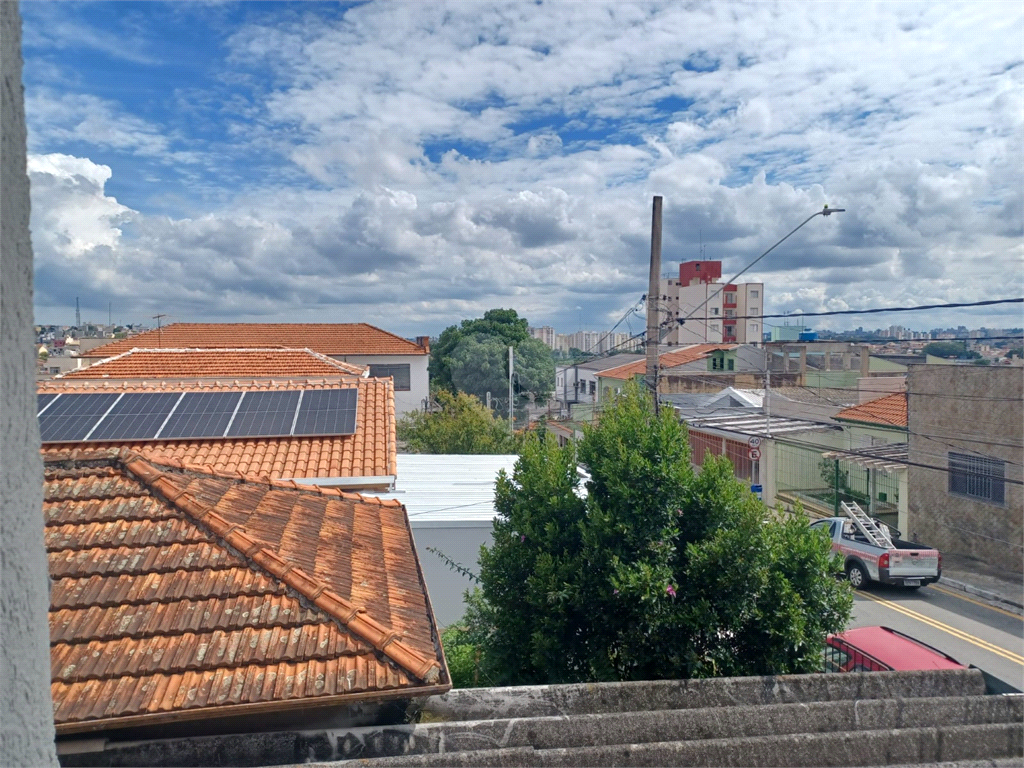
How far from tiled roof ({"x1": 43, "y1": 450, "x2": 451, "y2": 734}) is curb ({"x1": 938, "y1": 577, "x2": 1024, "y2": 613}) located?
15.3m

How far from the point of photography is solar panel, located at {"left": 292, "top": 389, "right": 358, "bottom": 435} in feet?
41.9

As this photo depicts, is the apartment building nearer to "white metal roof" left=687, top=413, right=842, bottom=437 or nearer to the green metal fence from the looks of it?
"white metal roof" left=687, top=413, right=842, bottom=437

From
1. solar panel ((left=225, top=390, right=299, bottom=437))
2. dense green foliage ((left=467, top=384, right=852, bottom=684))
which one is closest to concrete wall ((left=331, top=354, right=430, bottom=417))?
solar panel ((left=225, top=390, right=299, bottom=437))

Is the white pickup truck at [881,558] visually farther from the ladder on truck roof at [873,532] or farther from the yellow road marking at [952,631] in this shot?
the yellow road marking at [952,631]

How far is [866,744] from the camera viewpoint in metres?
4.22

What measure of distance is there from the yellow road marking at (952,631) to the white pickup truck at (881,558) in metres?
0.55

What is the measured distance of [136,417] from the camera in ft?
42.2

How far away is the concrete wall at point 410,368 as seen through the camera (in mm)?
40781

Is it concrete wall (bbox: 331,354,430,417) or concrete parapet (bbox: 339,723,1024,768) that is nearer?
concrete parapet (bbox: 339,723,1024,768)

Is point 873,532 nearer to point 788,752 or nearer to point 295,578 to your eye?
point 788,752

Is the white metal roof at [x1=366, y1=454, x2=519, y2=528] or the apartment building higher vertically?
the apartment building

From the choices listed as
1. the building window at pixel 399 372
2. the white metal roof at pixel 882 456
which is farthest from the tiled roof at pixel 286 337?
the white metal roof at pixel 882 456

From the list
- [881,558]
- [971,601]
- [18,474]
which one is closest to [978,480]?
[971,601]

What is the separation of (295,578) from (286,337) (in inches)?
1482
